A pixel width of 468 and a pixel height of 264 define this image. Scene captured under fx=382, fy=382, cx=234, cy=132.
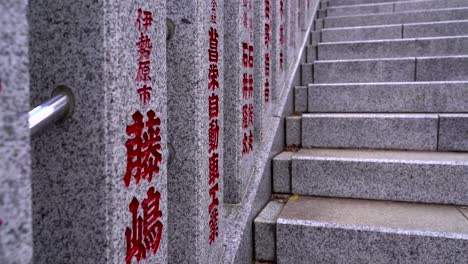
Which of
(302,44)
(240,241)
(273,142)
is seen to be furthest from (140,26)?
(302,44)

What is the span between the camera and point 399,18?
15.2 ft

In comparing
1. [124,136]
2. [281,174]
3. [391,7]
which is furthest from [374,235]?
[391,7]

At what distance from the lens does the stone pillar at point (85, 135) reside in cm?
106

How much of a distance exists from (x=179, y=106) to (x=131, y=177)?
53 centimetres

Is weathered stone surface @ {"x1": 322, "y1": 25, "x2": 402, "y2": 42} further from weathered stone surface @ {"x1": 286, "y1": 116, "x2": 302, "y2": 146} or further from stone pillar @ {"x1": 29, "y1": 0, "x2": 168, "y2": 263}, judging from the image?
stone pillar @ {"x1": 29, "y1": 0, "x2": 168, "y2": 263}

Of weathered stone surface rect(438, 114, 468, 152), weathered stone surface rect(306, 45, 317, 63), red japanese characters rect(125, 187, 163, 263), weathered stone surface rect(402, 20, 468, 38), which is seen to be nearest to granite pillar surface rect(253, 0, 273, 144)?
weathered stone surface rect(438, 114, 468, 152)

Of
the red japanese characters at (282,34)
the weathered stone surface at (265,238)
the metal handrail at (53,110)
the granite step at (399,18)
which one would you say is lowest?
the weathered stone surface at (265,238)

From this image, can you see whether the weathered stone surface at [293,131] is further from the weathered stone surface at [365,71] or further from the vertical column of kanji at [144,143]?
the vertical column of kanji at [144,143]

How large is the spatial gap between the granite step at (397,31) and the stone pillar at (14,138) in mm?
4192

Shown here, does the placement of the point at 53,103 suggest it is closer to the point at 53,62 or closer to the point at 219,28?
the point at 53,62

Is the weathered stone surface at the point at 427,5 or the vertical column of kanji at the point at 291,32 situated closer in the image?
the vertical column of kanji at the point at 291,32

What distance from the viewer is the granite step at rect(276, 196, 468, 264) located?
2.02 metres

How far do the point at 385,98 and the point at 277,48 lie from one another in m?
1.02

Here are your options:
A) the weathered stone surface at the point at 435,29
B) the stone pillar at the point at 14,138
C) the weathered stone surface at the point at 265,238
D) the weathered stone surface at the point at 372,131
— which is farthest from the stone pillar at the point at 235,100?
the weathered stone surface at the point at 435,29
